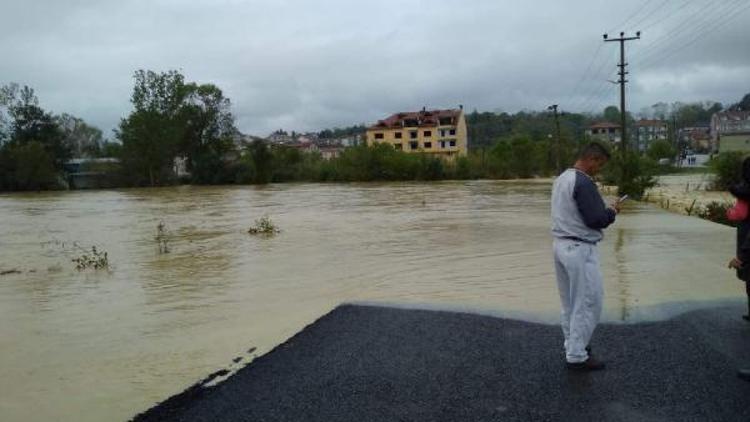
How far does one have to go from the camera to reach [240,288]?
1082 centimetres

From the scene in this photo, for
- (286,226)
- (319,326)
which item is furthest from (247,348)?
(286,226)

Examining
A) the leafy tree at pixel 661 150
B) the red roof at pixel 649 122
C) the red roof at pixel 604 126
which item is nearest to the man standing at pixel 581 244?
the leafy tree at pixel 661 150

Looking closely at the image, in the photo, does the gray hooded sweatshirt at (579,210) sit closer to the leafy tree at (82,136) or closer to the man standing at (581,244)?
the man standing at (581,244)

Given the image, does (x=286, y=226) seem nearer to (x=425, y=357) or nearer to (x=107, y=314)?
(x=107, y=314)

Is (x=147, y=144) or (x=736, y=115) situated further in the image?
(x=736, y=115)

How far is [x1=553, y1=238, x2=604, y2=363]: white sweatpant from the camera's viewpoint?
4898 mm

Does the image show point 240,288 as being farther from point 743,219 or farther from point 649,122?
point 649,122

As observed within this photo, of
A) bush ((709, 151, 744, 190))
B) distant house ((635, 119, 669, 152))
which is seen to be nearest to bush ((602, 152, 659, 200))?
bush ((709, 151, 744, 190))

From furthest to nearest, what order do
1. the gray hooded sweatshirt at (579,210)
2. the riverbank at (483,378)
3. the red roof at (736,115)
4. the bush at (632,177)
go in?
1. the red roof at (736,115)
2. the bush at (632,177)
3. the gray hooded sweatshirt at (579,210)
4. the riverbank at (483,378)

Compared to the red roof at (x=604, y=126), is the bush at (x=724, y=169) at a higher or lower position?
lower

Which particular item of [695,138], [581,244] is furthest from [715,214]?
[695,138]

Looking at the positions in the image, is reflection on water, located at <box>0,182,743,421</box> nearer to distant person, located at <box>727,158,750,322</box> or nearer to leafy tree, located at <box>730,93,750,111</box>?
distant person, located at <box>727,158,750,322</box>

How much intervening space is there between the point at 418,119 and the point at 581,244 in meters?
107

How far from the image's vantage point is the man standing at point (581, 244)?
4852 millimetres
